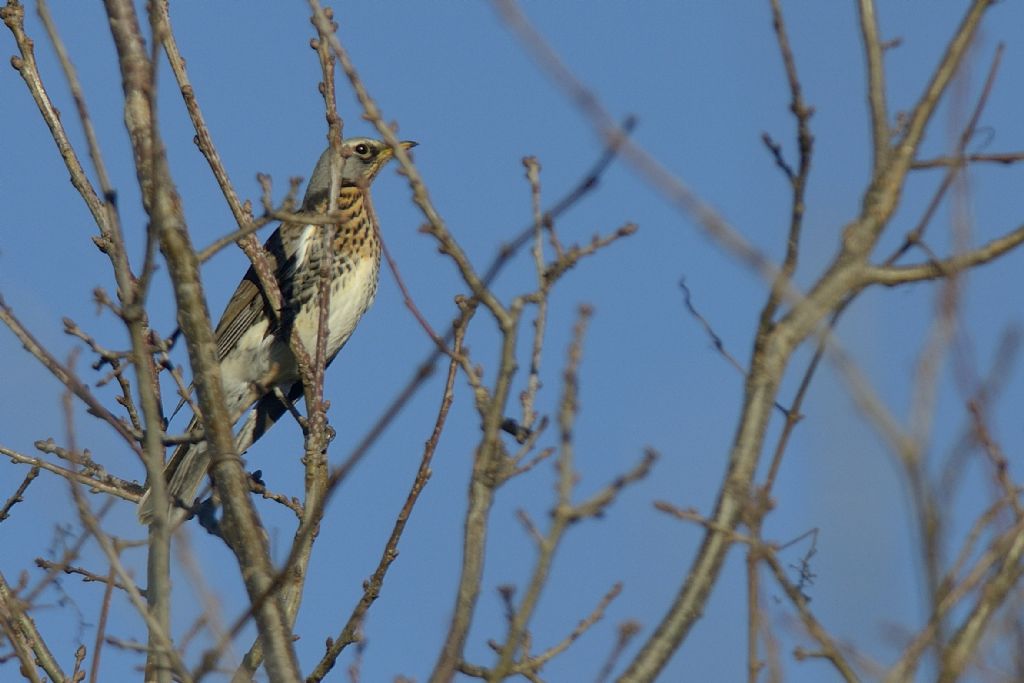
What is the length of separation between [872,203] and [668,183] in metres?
0.56

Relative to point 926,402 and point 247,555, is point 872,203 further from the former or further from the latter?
point 247,555

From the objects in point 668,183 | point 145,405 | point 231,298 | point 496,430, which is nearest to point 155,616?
point 145,405

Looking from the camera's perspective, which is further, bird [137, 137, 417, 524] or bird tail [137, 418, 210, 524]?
bird [137, 137, 417, 524]

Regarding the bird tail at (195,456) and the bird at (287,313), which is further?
the bird at (287,313)

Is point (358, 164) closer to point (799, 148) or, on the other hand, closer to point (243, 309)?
point (243, 309)

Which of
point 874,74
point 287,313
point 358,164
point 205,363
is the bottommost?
point 205,363

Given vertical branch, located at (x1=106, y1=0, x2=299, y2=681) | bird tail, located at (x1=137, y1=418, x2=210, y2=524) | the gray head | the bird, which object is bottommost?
vertical branch, located at (x1=106, y1=0, x2=299, y2=681)

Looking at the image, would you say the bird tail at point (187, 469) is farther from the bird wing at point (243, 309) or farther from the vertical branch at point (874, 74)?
the vertical branch at point (874, 74)

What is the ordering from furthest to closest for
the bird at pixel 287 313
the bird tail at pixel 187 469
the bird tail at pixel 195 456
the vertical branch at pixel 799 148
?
the bird at pixel 287 313, the bird tail at pixel 187 469, the bird tail at pixel 195 456, the vertical branch at pixel 799 148

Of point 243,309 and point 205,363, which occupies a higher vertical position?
point 243,309

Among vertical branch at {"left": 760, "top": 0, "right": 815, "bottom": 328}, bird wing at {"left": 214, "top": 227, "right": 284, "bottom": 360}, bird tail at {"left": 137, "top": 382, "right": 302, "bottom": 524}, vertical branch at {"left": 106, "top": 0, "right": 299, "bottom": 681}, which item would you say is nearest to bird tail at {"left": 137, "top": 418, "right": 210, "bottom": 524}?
bird tail at {"left": 137, "top": 382, "right": 302, "bottom": 524}

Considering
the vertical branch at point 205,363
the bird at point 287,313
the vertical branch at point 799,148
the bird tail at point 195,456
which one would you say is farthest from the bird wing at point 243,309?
the vertical branch at point 799,148

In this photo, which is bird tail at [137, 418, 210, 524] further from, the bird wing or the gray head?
the gray head

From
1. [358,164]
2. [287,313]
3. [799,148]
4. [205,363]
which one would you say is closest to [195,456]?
[287,313]
